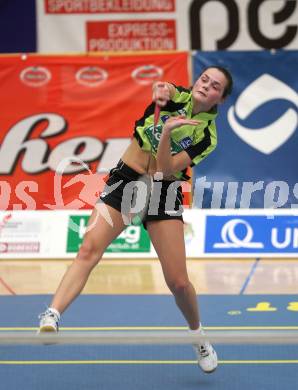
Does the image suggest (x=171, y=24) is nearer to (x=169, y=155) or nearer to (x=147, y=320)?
(x=147, y=320)

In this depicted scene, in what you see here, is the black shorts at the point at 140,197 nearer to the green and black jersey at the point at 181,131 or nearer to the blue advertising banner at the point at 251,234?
the green and black jersey at the point at 181,131

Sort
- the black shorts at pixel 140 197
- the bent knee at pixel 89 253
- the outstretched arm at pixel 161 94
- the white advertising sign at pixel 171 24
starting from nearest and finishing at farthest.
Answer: the outstretched arm at pixel 161 94
the bent knee at pixel 89 253
the black shorts at pixel 140 197
the white advertising sign at pixel 171 24

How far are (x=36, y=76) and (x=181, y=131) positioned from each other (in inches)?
184

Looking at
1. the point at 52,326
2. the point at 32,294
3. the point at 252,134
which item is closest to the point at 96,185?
the point at 252,134

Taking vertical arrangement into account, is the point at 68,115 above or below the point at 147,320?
above

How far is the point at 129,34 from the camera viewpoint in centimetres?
1084

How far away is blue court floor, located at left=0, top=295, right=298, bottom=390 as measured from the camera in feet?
15.0

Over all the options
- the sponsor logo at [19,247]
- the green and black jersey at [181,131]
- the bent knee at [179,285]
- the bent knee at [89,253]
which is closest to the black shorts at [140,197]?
the green and black jersey at [181,131]

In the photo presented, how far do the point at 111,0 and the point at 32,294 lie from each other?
5472 millimetres

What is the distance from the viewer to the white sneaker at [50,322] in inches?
152

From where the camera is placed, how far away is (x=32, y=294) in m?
6.51

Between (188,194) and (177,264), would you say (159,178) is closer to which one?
(177,264)

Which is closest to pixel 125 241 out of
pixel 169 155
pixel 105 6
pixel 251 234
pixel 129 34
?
pixel 251 234

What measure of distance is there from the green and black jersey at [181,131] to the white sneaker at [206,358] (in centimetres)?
103
